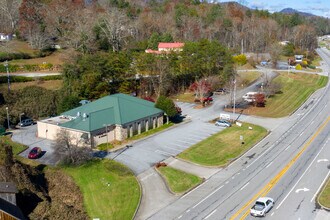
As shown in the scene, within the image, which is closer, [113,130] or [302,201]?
[302,201]

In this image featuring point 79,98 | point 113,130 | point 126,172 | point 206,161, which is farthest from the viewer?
point 79,98

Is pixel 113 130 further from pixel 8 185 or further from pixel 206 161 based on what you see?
pixel 8 185

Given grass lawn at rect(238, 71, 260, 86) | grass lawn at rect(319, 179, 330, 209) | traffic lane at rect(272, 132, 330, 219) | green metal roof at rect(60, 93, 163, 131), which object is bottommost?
traffic lane at rect(272, 132, 330, 219)

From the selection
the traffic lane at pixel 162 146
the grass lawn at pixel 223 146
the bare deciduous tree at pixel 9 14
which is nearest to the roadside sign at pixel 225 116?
the traffic lane at pixel 162 146

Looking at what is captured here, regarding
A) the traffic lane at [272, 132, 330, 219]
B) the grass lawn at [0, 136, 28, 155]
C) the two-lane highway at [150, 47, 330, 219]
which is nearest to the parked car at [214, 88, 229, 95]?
the two-lane highway at [150, 47, 330, 219]

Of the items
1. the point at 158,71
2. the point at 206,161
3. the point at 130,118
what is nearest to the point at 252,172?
the point at 206,161

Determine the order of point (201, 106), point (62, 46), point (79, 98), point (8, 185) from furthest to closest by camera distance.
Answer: point (62, 46), point (201, 106), point (79, 98), point (8, 185)

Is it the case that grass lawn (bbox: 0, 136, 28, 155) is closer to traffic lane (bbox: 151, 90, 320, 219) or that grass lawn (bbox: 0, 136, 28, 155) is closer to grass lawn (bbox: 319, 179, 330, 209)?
traffic lane (bbox: 151, 90, 320, 219)
